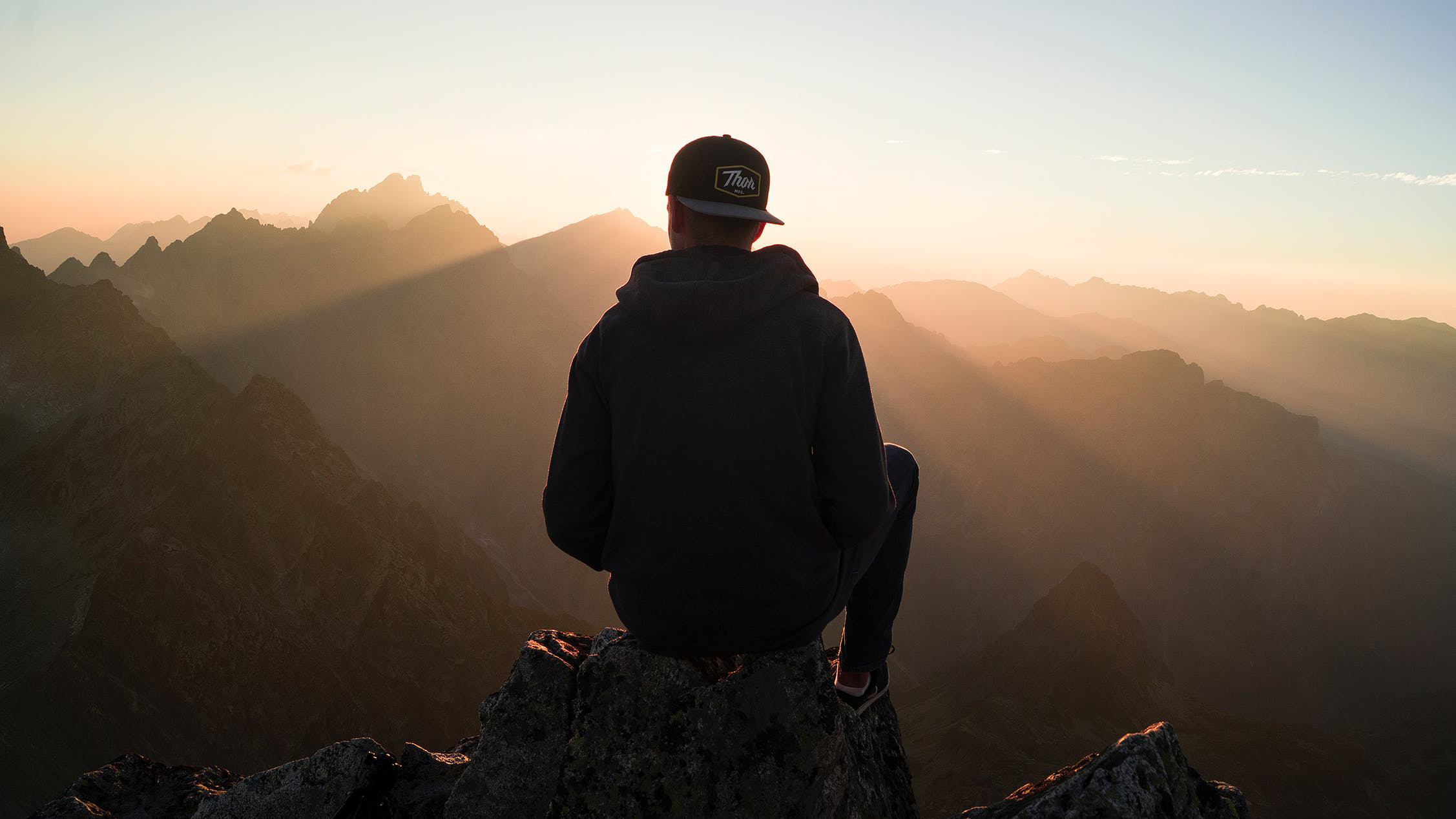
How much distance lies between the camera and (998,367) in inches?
4478

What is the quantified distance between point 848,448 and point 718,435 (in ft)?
1.79

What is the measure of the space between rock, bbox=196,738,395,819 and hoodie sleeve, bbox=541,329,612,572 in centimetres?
288

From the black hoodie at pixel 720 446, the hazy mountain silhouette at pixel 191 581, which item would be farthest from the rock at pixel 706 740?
the hazy mountain silhouette at pixel 191 581

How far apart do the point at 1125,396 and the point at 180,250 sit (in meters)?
157

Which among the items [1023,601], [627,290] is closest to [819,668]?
[627,290]

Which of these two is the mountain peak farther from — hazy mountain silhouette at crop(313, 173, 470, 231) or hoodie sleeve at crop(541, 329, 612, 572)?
hoodie sleeve at crop(541, 329, 612, 572)

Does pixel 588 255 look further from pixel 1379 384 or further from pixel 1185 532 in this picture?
pixel 1379 384

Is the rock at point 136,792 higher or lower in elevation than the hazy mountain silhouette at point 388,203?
lower

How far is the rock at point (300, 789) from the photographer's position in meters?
4.30

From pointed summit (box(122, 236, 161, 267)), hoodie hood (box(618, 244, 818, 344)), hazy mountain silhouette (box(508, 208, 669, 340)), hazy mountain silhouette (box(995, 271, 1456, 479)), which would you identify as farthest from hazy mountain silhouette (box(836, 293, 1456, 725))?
pointed summit (box(122, 236, 161, 267))

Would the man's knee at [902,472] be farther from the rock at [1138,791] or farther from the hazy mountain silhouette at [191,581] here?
the hazy mountain silhouette at [191,581]

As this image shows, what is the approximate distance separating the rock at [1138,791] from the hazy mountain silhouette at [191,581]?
1584 inches

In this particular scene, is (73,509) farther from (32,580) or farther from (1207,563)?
(1207,563)

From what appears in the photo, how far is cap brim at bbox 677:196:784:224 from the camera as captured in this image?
2.70m
